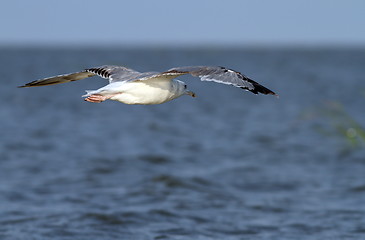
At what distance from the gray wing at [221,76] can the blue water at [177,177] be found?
3.55 m

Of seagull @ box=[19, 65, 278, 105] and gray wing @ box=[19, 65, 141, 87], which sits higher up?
gray wing @ box=[19, 65, 141, 87]

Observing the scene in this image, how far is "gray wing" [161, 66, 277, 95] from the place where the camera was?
6.19m

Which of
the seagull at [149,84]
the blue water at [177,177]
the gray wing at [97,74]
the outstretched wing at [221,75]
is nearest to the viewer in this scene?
the outstretched wing at [221,75]

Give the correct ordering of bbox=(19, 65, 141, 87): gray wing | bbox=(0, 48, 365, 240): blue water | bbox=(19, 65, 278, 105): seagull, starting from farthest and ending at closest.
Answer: bbox=(0, 48, 365, 240): blue water
bbox=(19, 65, 141, 87): gray wing
bbox=(19, 65, 278, 105): seagull

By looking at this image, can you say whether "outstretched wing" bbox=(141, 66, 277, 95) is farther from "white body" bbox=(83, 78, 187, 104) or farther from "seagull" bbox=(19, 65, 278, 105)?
"white body" bbox=(83, 78, 187, 104)

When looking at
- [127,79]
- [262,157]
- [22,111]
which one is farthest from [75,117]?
[127,79]

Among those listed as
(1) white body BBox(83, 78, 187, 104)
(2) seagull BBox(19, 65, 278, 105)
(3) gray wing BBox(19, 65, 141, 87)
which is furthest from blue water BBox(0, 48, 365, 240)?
(1) white body BBox(83, 78, 187, 104)

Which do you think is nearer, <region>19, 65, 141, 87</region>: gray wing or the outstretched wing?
the outstretched wing

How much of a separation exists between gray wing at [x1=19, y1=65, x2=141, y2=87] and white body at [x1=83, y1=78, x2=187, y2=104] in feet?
0.84

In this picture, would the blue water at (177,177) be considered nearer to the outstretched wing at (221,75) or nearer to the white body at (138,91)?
the white body at (138,91)

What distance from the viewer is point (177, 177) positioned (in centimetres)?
1330

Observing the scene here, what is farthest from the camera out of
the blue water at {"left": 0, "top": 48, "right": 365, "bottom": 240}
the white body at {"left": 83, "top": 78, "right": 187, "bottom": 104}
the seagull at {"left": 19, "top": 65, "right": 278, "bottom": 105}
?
the blue water at {"left": 0, "top": 48, "right": 365, "bottom": 240}

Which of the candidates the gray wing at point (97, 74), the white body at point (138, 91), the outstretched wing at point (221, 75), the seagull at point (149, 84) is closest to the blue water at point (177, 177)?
the gray wing at point (97, 74)

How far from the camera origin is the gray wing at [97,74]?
7.57 meters
